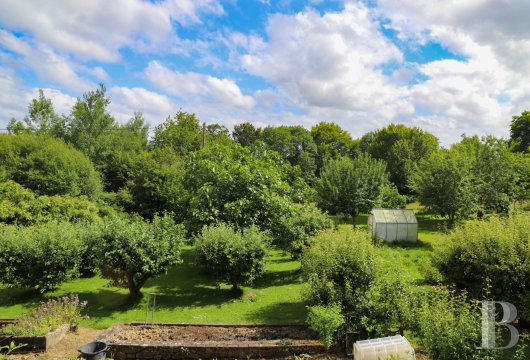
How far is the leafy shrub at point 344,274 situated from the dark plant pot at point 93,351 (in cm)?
562

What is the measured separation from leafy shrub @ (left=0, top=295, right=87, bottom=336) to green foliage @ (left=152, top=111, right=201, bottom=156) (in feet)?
92.6

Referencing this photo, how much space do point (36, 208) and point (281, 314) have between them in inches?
603

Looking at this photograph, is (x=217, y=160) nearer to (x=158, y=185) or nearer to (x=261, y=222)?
(x=261, y=222)

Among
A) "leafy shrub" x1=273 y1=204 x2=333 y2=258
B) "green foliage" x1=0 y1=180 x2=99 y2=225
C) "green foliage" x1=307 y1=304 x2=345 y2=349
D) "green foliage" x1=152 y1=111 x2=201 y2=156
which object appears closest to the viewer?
"green foliage" x1=307 y1=304 x2=345 y2=349

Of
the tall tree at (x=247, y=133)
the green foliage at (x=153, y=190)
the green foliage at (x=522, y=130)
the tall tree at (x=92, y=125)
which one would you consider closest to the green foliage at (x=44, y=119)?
the tall tree at (x=92, y=125)

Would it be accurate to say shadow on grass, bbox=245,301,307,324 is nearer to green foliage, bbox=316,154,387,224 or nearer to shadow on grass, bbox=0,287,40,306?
shadow on grass, bbox=0,287,40,306

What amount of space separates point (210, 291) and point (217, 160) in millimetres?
7339

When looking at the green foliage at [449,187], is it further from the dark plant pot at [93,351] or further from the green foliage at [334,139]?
the green foliage at [334,139]

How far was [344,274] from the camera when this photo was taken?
10.6m

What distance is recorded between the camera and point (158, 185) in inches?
1038

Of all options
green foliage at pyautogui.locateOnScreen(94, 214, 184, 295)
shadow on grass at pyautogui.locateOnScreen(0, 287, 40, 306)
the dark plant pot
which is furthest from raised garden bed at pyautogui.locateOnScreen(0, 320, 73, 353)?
shadow on grass at pyautogui.locateOnScreen(0, 287, 40, 306)

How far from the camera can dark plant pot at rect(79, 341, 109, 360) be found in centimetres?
784

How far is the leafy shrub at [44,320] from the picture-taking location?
388 inches

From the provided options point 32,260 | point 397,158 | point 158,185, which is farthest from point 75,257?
point 397,158
